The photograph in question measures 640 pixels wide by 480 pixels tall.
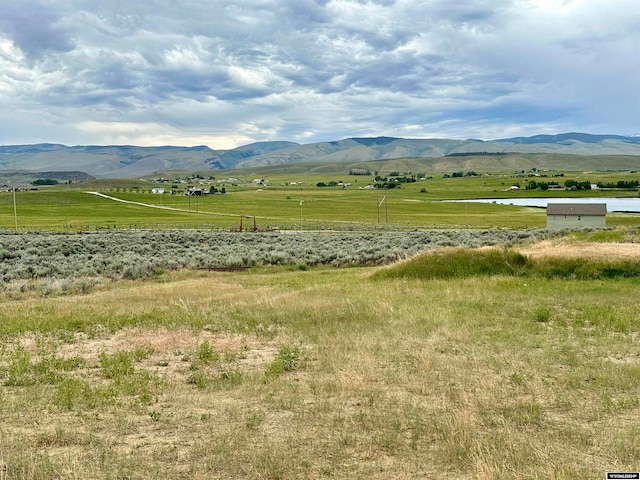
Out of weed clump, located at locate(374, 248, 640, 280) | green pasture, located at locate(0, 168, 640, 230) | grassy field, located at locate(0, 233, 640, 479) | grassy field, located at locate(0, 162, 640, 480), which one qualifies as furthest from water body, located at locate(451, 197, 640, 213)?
grassy field, located at locate(0, 233, 640, 479)

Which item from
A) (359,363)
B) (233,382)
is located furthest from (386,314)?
(233,382)

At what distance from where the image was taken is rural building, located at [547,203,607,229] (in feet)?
224

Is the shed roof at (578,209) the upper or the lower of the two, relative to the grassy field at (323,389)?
upper

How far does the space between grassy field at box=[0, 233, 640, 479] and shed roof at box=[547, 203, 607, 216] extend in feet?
191

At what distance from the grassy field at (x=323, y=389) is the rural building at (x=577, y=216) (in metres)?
57.6

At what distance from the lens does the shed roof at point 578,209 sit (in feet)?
224

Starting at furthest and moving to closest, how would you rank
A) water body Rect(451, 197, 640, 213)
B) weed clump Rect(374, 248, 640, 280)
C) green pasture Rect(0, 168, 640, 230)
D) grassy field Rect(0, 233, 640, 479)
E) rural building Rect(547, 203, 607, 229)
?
water body Rect(451, 197, 640, 213) < green pasture Rect(0, 168, 640, 230) < rural building Rect(547, 203, 607, 229) < weed clump Rect(374, 248, 640, 280) < grassy field Rect(0, 233, 640, 479)

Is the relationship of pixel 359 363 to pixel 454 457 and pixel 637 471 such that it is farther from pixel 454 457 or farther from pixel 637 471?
pixel 637 471

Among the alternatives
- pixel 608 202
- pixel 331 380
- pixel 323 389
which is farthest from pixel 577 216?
pixel 608 202

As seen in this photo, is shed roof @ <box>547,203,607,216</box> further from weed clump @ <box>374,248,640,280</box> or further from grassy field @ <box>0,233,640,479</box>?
grassy field @ <box>0,233,640,479</box>

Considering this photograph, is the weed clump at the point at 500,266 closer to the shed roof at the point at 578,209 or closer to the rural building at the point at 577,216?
the rural building at the point at 577,216

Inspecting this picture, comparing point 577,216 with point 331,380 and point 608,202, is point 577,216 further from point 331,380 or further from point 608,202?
point 608,202

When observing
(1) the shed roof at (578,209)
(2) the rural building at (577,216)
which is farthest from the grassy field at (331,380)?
(1) the shed roof at (578,209)

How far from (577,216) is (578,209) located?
109 cm
